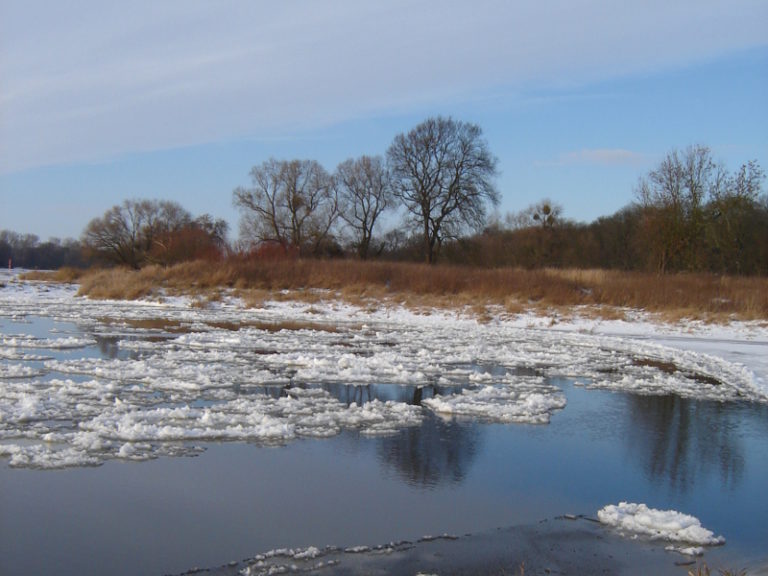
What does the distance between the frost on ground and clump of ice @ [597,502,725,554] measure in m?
2.88

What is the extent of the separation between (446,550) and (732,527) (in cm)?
227

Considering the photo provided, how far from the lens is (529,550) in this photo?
14.5ft

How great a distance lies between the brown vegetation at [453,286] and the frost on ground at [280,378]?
4072 millimetres

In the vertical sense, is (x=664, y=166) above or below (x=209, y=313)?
above

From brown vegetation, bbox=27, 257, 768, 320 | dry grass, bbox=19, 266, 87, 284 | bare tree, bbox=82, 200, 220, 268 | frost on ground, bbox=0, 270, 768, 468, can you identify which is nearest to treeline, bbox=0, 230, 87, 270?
bare tree, bbox=82, 200, 220, 268

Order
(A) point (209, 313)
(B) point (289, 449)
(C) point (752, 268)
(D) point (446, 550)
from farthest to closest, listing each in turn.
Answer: (C) point (752, 268), (A) point (209, 313), (B) point (289, 449), (D) point (446, 550)

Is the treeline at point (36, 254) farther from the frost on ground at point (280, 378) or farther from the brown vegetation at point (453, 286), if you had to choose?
the frost on ground at point (280, 378)

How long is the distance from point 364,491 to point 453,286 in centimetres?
2202

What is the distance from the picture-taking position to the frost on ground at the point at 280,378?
22.9ft

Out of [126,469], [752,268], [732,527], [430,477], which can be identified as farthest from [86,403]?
[752,268]

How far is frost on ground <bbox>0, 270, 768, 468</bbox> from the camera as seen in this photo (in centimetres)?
697

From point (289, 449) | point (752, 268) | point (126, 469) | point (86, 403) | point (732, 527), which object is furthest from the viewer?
point (752, 268)

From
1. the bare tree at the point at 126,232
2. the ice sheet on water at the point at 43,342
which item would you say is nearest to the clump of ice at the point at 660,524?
the ice sheet on water at the point at 43,342

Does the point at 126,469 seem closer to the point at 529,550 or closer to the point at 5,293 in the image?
the point at 529,550
